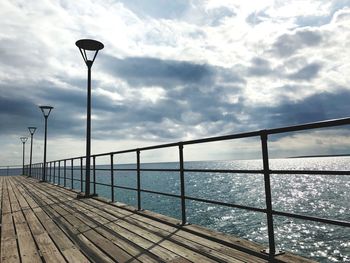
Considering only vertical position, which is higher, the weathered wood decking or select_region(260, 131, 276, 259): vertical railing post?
select_region(260, 131, 276, 259): vertical railing post

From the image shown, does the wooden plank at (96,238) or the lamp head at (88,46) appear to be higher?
the lamp head at (88,46)

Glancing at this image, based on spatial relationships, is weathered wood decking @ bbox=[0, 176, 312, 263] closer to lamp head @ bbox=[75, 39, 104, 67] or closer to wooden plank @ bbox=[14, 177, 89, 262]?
wooden plank @ bbox=[14, 177, 89, 262]

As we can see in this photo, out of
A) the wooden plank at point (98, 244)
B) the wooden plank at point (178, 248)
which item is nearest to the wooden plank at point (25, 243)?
the wooden plank at point (98, 244)

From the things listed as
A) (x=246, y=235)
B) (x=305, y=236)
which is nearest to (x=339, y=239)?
(x=305, y=236)

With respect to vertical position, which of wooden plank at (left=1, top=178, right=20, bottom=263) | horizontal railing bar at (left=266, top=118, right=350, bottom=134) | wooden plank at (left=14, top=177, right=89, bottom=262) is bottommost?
wooden plank at (left=1, top=178, right=20, bottom=263)

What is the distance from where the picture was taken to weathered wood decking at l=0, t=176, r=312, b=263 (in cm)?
288

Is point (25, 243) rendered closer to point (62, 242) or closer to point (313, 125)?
point (62, 242)

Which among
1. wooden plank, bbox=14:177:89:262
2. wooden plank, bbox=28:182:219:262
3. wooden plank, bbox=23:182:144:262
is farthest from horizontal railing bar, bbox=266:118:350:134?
wooden plank, bbox=14:177:89:262

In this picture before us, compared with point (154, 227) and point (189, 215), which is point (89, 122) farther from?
point (189, 215)

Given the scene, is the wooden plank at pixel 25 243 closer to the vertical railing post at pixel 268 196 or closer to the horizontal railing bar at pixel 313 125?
A: the vertical railing post at pixel 268 196

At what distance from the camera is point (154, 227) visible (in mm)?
4168

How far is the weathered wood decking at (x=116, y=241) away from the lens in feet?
9.44

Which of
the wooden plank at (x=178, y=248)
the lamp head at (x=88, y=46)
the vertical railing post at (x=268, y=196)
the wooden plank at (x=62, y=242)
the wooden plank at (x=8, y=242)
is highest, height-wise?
the lamp head at (x=88, y=46)

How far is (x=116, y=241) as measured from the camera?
11.4 feet
